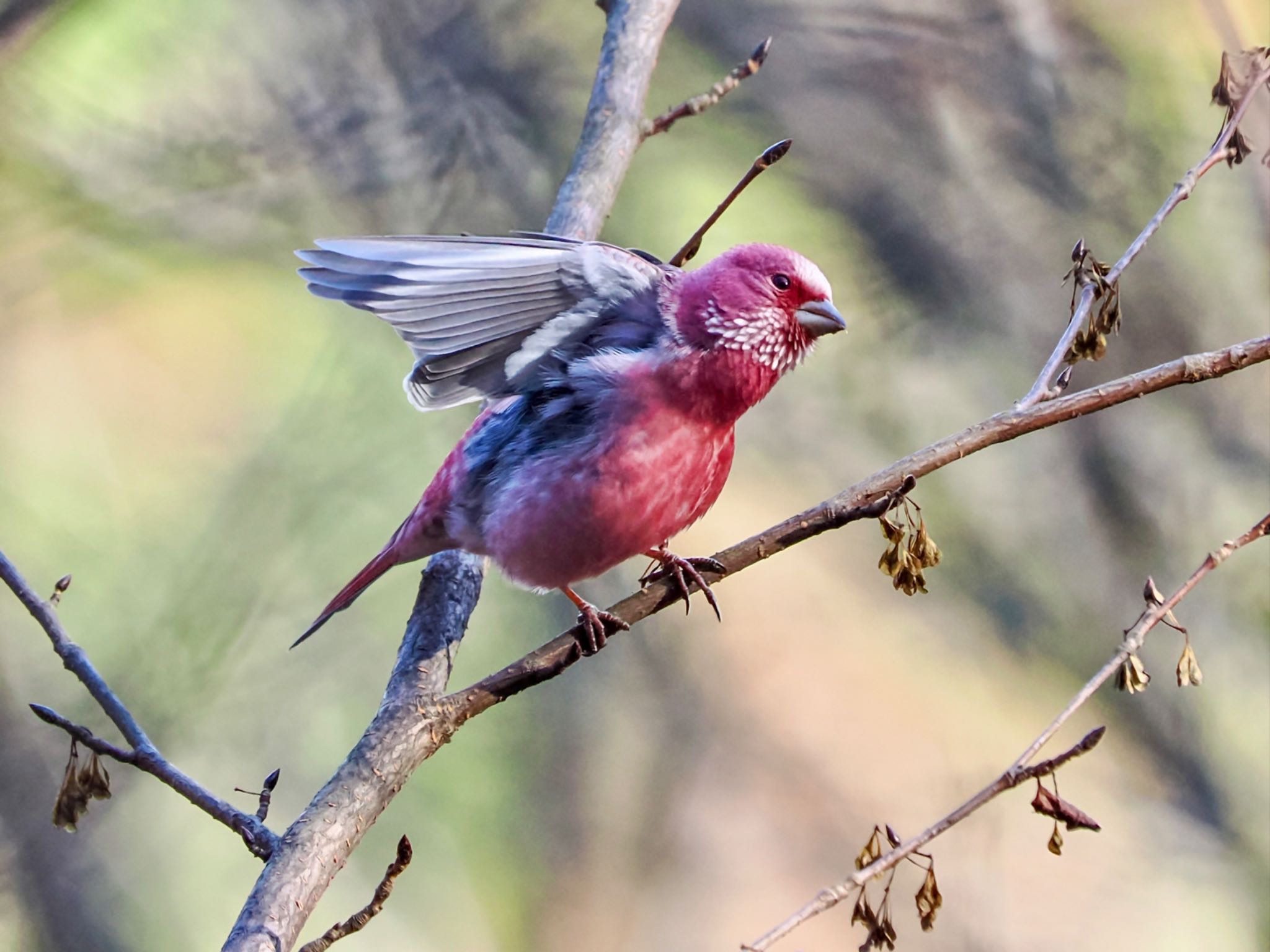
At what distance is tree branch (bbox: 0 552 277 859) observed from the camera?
39.3 inches

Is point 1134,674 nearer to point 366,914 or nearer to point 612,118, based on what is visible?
point 366,914

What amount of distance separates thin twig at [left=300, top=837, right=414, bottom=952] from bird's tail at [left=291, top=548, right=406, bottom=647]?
0.48 meters

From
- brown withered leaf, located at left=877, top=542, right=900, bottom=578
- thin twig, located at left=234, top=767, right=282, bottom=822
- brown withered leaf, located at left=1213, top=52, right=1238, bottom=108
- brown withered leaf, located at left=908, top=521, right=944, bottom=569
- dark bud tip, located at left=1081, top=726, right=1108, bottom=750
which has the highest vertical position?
brown withered leaf, located at left=1213, top=52, right=1238, bottom=108

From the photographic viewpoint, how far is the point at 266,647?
5.87ft

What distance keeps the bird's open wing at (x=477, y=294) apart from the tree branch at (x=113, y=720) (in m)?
0.39

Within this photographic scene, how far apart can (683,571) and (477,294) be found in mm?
332

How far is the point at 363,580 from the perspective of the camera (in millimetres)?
1320

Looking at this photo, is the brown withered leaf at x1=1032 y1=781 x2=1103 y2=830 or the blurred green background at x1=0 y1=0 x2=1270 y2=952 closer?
the brown withered leaf at x1=1032 y1=781 x2=1103 y2=830

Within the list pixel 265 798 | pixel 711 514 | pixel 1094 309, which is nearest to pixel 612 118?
pixel 711 514

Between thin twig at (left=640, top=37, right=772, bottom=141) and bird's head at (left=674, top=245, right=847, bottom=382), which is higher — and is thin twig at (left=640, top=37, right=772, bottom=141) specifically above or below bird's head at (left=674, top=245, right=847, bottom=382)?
Result: above

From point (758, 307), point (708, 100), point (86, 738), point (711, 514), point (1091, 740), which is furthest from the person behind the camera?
point (711, 514)

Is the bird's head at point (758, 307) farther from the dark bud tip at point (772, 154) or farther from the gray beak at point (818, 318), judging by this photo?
the dark bud tip at point (772, 154)

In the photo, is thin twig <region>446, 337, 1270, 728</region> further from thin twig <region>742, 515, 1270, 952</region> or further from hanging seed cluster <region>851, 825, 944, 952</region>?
hanging seed cluster <region>851, 825, 944, 952</region>

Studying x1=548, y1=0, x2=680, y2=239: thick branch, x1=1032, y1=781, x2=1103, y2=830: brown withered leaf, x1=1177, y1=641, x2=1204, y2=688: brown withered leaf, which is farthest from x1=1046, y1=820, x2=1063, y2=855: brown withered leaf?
x1=548, y1=0, x2=680, y2=239: thick branch
